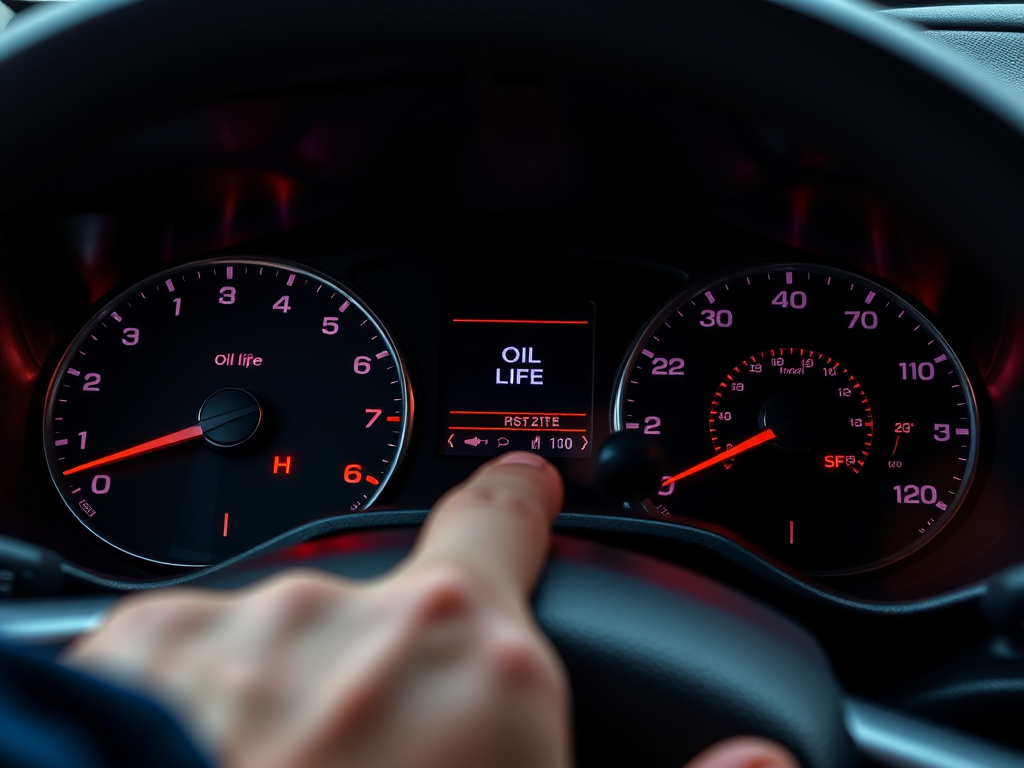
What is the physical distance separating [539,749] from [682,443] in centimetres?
149

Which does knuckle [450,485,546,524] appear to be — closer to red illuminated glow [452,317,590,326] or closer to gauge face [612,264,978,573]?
gauge face [612,264,978,573]

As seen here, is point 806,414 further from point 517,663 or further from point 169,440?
point 517,663

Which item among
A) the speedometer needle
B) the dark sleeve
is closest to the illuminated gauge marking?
the speedometer needle

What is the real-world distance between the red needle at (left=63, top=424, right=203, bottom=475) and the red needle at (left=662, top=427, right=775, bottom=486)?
35.9 inches

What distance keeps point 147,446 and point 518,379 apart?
734mm

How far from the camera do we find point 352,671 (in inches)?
18.8

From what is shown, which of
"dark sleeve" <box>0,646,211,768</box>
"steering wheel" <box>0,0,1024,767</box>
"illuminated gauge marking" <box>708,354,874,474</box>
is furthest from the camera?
"illuminated gauge marking" <box>708,354,874,474</box>

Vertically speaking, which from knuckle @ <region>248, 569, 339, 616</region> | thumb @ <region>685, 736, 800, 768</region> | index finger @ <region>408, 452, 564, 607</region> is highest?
index finger @ <region>408, 452, 564, 607</region>

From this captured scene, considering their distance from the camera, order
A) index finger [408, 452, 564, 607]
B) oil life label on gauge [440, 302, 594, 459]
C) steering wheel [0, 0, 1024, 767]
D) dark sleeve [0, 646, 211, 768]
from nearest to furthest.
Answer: dark sleeve [0, 646, 211, 768], index finger [408, 452, 564, 607], steering wheel [0, 0, 1024, 767], oil life label on gauge [440, 302, 594, 459]

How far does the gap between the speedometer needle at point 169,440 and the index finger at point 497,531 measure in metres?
1.17

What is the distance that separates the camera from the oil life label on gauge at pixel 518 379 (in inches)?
77.6

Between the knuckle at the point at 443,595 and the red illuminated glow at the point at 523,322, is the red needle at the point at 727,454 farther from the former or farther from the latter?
the knuckle at the point at 443,595

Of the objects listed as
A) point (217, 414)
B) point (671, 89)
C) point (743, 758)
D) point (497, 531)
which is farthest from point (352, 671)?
point (217, 414)

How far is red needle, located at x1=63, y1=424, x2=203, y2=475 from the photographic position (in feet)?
6.30
